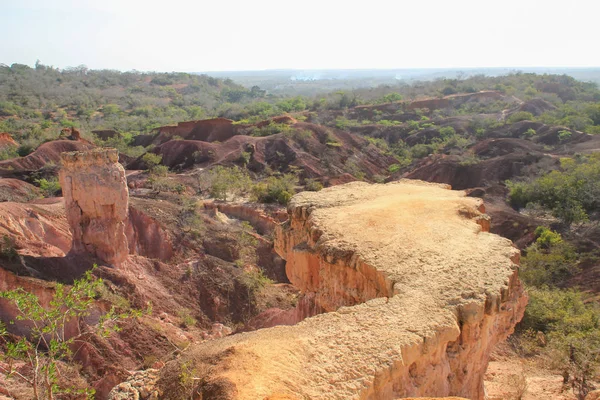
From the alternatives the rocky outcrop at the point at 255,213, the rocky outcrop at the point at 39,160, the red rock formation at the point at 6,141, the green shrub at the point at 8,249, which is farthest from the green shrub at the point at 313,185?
the red rock formation at the point at 6,141

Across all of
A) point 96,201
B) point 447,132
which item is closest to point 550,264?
point 96,201

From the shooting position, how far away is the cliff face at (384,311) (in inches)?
213

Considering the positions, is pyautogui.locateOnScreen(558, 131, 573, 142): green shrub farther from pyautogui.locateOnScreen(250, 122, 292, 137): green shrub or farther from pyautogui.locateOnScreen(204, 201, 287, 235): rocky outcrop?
pyautogui.locateOnScreen(204, 201, 287, 235): rocky outcrop

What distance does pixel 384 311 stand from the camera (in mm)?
6539

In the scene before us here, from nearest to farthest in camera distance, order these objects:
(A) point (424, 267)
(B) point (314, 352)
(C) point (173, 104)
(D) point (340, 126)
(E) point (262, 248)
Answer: (B) point (314, 352)
(A) point (424, 267)
(E) point (262, 248)
(D) point (340, 126)
(C) point (173, 104)

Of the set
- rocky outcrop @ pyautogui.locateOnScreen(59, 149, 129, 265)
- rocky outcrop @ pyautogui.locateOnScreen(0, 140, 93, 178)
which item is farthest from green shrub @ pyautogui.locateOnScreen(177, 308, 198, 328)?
rocky outcrop @ pyautogui.locateOnScreen(0, 140, 93, 178)

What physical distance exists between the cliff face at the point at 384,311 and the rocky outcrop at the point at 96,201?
667 cm

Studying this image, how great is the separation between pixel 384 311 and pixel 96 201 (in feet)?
35.0

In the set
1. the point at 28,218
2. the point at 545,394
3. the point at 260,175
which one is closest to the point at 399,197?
the point at 545,394

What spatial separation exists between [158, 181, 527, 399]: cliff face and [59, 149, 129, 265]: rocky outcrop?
6.67 metres

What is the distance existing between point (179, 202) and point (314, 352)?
57.2 feet

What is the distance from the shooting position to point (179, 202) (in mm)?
22125

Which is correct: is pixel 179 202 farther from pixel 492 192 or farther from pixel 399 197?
pixel 492 192

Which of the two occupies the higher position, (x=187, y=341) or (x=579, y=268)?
(x=579, y=268)
